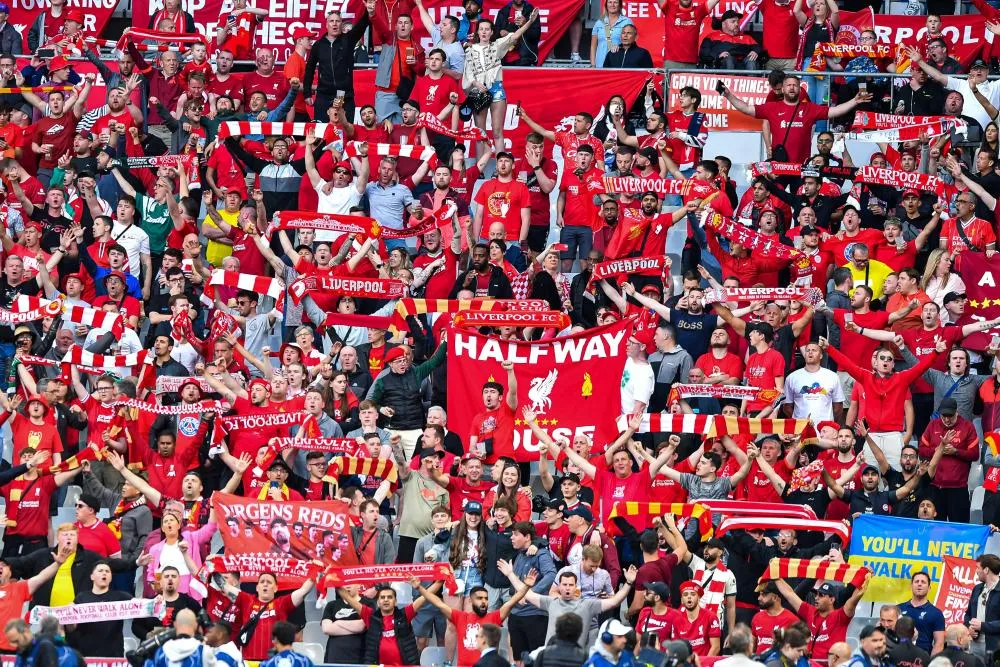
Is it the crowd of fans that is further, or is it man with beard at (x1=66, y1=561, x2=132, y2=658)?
the crowd of fans

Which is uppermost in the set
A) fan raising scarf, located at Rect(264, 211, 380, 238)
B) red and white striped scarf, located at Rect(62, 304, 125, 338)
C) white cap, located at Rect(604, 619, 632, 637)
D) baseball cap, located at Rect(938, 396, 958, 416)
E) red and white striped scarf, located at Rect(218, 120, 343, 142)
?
red and white striped scarf, located at Rect(218, 120, 343, 142)

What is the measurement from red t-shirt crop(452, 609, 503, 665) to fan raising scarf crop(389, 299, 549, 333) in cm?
399

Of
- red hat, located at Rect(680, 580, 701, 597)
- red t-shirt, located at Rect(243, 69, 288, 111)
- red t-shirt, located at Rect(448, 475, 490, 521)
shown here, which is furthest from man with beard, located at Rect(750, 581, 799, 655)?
red t-shirt, located at Rect(243, 69, 288, 111)

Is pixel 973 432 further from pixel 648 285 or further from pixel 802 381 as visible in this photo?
pixel 648 285

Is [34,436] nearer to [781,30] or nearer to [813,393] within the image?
[813,393]

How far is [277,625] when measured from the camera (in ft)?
52.4

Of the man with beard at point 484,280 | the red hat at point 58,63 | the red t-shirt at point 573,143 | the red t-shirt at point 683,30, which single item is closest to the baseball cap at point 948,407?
the man with beard at point 484,280

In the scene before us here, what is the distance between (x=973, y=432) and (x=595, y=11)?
9.36 meters

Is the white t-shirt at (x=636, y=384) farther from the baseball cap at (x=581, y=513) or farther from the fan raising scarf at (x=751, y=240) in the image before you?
the baseball cap at (x=581, y=513)

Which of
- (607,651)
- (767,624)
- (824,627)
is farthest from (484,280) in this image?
(607,651)

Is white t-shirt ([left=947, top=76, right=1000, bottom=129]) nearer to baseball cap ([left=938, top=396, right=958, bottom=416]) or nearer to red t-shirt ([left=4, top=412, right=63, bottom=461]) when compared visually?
baseball cap ([left=938, top=396, right=958, bottom=416])

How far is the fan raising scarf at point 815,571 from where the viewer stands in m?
17.5

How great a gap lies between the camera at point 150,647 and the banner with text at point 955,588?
5739mm

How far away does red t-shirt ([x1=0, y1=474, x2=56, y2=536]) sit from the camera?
63.0 ft
